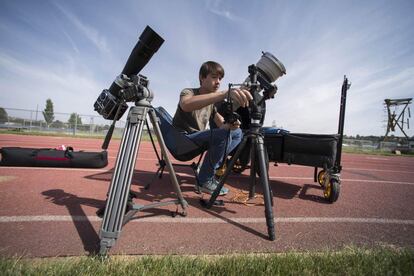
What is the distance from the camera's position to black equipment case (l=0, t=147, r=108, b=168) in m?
4.38

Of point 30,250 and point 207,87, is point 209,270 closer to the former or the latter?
point 30,250

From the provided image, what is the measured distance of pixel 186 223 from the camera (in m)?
2.21

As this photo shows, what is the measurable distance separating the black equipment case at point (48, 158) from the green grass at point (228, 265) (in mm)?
3563

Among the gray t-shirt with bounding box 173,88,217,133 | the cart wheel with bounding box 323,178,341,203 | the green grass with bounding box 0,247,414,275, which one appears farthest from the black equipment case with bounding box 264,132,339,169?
the green grass with bounding box 0,247,414,275

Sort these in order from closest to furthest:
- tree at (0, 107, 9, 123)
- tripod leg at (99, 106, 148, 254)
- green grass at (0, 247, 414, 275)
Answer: green grass at (0, 247, 414, 275), tripod leg at (99, 106, 148, 254), tree at (0, 107, 9, 123)

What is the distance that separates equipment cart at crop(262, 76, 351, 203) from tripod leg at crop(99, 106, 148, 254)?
2574mm

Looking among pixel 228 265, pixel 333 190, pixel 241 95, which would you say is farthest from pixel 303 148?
pixel 228 265

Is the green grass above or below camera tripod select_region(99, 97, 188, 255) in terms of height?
below

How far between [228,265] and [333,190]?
2.37 meters

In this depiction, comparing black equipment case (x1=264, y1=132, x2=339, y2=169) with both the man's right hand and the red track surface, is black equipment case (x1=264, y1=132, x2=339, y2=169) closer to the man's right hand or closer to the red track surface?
the red track surface

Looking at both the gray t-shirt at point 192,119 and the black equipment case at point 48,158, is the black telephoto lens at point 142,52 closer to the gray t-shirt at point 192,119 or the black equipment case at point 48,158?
the gray t-shirt at point 192,119

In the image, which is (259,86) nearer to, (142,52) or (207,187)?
(142,52)

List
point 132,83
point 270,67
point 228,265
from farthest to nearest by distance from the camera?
point 270,67 → point 132,83 → point 228,265

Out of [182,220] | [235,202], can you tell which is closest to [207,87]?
[235,202]
